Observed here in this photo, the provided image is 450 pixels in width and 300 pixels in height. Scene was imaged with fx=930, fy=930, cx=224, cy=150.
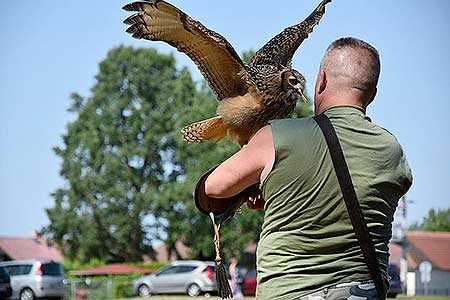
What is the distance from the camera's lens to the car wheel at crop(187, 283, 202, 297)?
120 ft

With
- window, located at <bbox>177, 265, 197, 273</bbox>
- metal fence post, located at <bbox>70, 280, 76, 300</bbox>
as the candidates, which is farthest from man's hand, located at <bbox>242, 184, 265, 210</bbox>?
window, located at <bbox>177, 265, 197, 273</bbox>

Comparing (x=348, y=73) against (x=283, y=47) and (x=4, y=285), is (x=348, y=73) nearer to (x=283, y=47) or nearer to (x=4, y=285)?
(x=283, y=47)

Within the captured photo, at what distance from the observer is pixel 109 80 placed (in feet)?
202

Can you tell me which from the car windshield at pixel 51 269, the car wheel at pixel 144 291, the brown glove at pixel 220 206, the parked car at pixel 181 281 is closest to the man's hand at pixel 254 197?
the brown glove at pixel 220 206

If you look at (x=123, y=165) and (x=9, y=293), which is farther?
(x=123, y=165)

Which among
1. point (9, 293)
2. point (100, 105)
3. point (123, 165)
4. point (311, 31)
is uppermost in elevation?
Result: point (100, 105)

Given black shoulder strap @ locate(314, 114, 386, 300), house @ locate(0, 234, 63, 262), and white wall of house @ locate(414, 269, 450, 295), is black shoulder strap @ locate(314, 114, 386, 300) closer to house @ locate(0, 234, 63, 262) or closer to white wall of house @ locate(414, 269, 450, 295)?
white wall of house @ locate(414, 269, 450, 295)

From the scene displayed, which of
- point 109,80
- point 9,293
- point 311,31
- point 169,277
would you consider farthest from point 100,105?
point 311,31

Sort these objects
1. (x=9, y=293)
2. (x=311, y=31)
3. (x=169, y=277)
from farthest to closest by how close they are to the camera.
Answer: (x=169, y=277) < (x=9, y=293) < (x=311, y=31)

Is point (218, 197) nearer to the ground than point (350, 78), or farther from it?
nearer to the ground

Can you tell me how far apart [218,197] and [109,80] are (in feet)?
194

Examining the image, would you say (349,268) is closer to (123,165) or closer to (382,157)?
(382,157)

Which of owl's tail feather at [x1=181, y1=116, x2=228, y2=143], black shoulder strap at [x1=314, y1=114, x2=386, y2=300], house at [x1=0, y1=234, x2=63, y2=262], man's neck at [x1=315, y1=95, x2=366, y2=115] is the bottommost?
black shoulder strap at [x1=314, y1=114, x2=386, y2=300]

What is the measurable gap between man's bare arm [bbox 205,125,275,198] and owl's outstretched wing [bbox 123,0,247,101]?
185 cm
